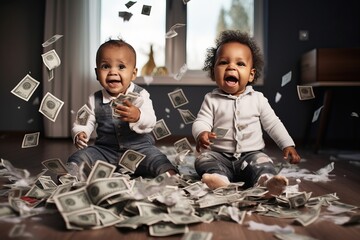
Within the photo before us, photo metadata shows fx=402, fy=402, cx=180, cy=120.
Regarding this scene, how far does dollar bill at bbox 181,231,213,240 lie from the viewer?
74 centimetres

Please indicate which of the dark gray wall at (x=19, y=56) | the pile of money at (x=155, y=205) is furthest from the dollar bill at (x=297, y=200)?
the dark gray wall at (x=19, y=56)

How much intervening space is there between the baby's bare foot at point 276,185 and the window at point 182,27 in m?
2.43

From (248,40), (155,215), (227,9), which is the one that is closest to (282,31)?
(227,9)

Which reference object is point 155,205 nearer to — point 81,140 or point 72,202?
point 72,202

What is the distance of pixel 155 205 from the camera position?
0.92 meters

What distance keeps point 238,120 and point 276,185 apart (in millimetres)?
402

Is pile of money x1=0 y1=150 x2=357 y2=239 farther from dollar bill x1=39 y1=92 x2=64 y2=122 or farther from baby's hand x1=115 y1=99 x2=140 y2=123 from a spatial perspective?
dollar bill x1=39 y1=92 x2=64 y2=122

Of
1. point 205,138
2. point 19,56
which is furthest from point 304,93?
point 19,56

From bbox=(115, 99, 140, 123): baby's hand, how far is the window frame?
2.04m

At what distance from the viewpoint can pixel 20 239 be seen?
0.75 metres

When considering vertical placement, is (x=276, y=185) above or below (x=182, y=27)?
below

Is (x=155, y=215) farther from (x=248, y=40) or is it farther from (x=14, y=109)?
(x=14, y=109)

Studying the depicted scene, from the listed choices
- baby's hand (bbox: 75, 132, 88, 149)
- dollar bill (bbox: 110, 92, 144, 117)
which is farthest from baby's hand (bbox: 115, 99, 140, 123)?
baby's hand (bbox: 75, 132, 88, 149)

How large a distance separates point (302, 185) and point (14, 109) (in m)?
2.91
